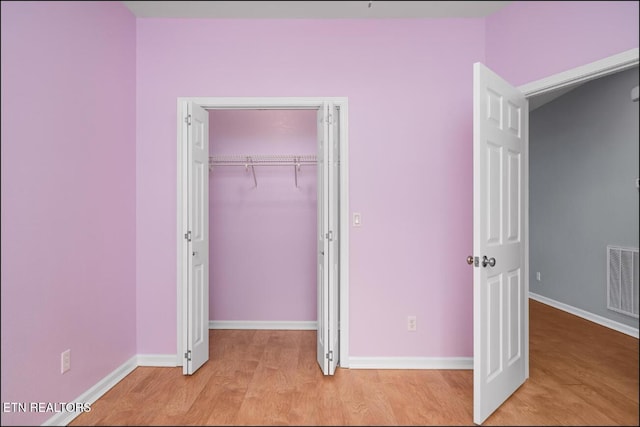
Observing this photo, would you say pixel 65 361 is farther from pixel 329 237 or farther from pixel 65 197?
pixel 329 237

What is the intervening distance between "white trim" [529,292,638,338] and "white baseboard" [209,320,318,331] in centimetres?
295

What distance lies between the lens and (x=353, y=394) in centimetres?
238

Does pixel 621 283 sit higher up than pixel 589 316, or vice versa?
pixel 621 283

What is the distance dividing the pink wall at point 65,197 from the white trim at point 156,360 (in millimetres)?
95

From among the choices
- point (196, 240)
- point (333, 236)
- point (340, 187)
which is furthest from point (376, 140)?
point (196, 240)

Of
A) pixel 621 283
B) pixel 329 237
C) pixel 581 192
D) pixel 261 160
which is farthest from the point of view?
pixel 581 192

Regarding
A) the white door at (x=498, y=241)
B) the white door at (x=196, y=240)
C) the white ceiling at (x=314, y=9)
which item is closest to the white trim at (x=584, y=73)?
the white door at (x=498, y=241)

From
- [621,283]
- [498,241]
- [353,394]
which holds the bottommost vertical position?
[353,394]

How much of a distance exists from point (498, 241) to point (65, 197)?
101 inches

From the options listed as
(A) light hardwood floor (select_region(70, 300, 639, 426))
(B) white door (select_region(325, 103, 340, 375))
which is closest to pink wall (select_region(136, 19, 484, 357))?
(B) white door (select_region(325, 103, 340, 375))

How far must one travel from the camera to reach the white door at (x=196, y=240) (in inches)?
105

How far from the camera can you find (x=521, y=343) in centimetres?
250

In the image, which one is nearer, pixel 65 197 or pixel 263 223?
pixel 65 197

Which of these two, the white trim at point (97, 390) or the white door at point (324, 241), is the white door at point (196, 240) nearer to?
the white trim at point (97, 390)
